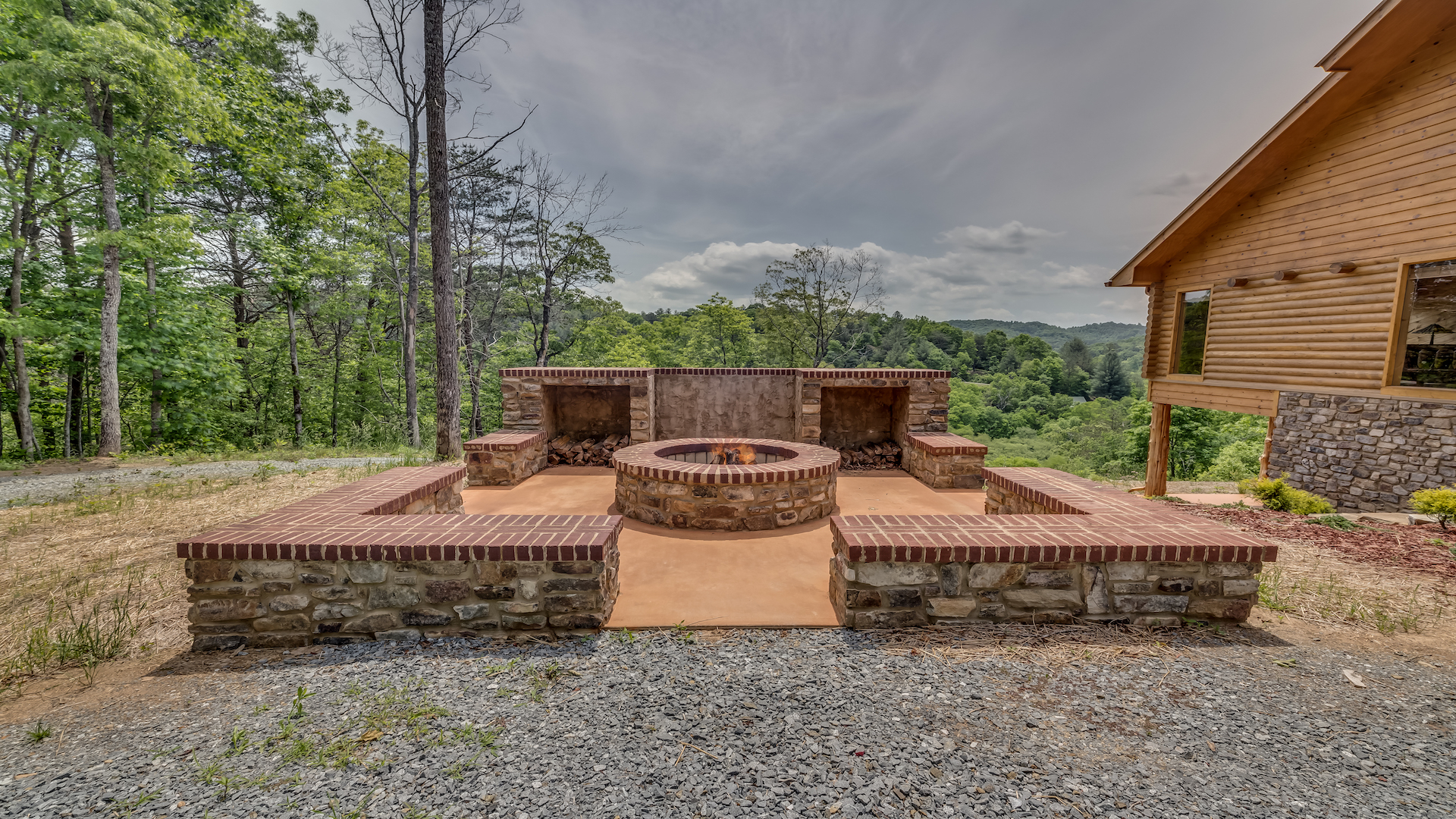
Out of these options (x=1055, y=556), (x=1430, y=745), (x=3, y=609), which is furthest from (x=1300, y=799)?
(x=3, y=609)

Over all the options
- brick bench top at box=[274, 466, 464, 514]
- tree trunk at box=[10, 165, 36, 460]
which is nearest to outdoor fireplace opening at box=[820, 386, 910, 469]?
brick bench top at box=[274, 466, 464, 514]

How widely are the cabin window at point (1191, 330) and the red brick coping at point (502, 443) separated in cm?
1212

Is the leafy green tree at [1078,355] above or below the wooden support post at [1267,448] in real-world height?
above

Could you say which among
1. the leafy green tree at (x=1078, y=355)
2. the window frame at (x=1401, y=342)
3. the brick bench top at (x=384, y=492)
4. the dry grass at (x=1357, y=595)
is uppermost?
the leafy green tree at (x=1078, y=355)

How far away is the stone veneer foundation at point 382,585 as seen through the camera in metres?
2.95

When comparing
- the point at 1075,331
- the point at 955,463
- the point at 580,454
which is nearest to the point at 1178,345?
the point at 955,463

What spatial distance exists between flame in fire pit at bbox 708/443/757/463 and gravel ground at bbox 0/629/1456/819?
4244 mm

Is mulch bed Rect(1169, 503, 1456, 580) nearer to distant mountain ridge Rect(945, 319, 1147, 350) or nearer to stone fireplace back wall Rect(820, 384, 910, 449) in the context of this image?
stone fireplace back wall Rect(820, 384, 910, 449)

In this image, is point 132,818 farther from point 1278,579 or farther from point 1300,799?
point 1278,579

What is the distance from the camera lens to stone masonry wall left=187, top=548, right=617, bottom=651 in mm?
2959

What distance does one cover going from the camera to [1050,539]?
125 inches

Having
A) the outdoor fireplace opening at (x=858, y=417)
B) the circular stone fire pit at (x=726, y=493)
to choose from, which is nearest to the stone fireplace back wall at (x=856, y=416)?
the outdoor fireplace opening at (x=858, y=417)

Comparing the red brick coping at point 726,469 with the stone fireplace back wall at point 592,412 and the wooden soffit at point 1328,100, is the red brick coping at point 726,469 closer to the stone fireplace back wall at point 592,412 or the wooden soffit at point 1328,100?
the stone fireplace back wall at point 592,412

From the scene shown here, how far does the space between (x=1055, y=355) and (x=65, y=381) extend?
65.8m
